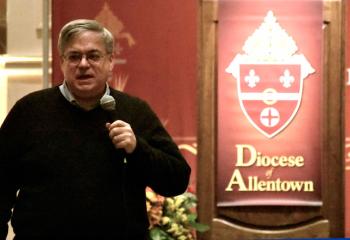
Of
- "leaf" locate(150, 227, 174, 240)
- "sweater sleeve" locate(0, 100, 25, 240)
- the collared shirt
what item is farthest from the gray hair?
"leaf" locate(150, 227, 174, 240)

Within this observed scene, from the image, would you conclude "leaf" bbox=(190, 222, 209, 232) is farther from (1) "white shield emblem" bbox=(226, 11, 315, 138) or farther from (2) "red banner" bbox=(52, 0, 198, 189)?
(1) "white shield emblem" bbox=(226, 11, 315, 138)

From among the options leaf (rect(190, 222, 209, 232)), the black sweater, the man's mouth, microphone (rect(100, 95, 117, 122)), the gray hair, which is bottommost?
leaf (rect(190, 222, 209, 232))

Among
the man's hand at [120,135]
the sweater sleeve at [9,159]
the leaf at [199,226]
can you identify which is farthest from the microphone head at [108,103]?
the leaf at [199,226]

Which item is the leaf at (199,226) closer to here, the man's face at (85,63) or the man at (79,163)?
the man at (79,163)

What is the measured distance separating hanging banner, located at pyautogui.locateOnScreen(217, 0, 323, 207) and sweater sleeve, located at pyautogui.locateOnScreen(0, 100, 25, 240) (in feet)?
6.21

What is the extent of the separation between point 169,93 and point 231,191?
59 centimetres

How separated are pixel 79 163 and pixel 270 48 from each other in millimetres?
2054

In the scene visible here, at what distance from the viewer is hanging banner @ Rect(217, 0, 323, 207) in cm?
372

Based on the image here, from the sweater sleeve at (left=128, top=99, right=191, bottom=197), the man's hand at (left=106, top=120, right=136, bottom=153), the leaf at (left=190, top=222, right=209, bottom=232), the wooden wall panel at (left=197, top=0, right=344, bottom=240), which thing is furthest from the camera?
the wooden wall panel at (left=197, top=0, right=344, bottom=240)

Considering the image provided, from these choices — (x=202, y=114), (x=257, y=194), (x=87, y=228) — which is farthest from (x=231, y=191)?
(x=87, y=228)

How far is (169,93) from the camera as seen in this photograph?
12.3ft

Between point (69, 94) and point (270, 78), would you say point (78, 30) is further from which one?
point (270, 78)

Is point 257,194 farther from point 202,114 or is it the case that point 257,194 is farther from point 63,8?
point 63,8

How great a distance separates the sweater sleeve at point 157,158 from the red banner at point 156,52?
1713 millimetres
